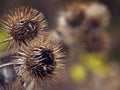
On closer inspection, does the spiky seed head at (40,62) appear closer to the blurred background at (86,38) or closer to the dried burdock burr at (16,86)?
the dried burdock burr at (16,86)

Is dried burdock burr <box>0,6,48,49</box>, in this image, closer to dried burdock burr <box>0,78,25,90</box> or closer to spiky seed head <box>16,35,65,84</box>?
spiky seed head <box>16,35,65,84</box>

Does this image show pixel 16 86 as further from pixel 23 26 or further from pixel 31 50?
pixel 23 26

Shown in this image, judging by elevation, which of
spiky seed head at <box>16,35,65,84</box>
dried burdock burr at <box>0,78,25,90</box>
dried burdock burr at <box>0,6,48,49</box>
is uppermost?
dried burdock burr at <box>0,6,48,49</box>

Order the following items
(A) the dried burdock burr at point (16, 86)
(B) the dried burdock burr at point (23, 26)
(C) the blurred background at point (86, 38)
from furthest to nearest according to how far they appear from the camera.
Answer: (C) the blurred background at point (86, 38), (B) the dried burdock burr at point (23, 26), (A) the dried burdock burr at point (16, 86)

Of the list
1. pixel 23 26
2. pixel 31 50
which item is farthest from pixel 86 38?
pixel 31 50

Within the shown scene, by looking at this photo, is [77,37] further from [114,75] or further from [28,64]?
[28,64]

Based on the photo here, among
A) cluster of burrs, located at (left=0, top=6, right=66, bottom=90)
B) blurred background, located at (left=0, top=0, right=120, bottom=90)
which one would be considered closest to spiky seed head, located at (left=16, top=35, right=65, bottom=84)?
cluster of burrs, located at (left=0, top=6, right=66, bottom=90)

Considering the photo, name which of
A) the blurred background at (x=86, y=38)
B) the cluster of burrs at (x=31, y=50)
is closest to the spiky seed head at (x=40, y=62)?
the cluster of burrs at (x=31, y=50)
